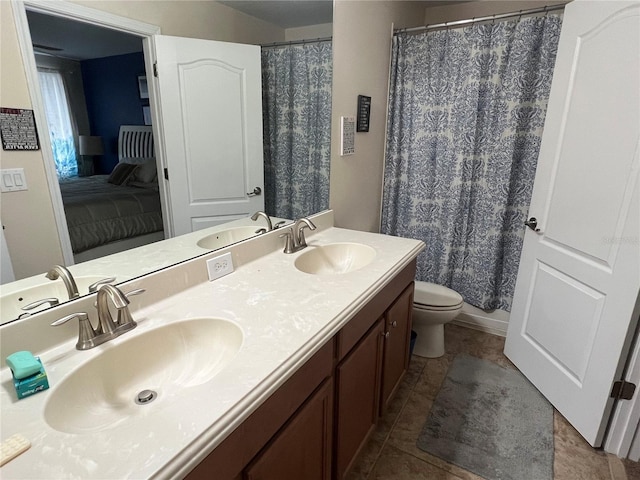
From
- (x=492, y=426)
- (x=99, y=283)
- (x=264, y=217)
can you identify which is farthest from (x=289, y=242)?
(x=492, y=426)

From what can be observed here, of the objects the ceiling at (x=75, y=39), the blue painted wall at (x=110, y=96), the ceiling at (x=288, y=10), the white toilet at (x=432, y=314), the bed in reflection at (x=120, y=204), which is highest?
the ceiling at (x=288, y=10)

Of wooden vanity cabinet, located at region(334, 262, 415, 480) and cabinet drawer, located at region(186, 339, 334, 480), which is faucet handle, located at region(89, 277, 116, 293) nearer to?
cabinet drawer, located at region(186, 339, 334, 480)

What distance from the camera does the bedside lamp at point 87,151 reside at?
1006mm

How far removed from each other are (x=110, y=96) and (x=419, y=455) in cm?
187

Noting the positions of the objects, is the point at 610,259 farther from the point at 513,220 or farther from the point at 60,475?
the point at 60,475

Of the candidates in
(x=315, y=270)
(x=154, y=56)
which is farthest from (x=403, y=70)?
(x=154, y=56)

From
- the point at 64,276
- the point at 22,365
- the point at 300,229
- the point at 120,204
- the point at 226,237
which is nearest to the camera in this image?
the point at 22,365

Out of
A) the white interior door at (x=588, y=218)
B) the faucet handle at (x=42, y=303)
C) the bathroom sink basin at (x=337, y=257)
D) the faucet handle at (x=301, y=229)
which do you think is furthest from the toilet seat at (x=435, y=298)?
the faucet handle at (x=42, y=303)

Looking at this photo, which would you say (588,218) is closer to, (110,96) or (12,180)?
(110,96)

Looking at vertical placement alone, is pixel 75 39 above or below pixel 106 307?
above

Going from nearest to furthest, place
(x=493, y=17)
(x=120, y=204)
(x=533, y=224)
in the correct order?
(x=120, y=204), (x=533, y=224), (x=493, y=17)

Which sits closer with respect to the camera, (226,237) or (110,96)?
(110,96)

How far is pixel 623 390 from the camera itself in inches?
64.1

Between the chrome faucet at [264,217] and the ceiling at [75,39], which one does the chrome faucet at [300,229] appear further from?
the ceiling at [75,39]
